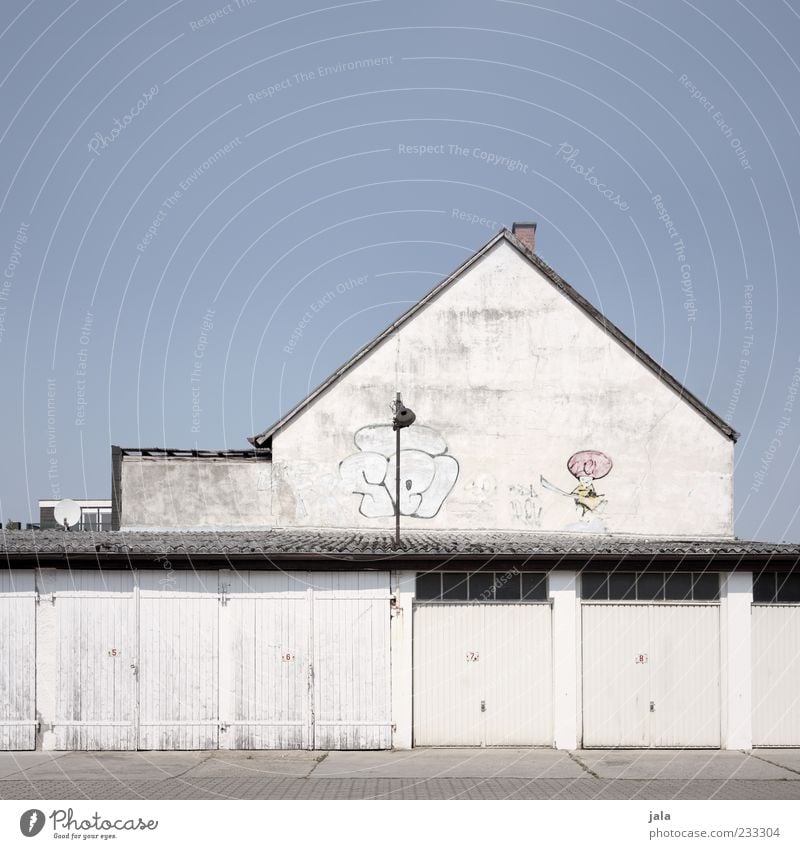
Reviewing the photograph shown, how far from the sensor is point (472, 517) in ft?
96.7

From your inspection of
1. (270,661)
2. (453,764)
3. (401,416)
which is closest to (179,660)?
(270,661)

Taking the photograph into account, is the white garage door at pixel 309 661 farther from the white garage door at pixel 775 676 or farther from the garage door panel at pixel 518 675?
the white garage door at pixel 775 676

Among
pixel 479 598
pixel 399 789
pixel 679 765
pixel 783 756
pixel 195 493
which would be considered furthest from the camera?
pixel 195 493

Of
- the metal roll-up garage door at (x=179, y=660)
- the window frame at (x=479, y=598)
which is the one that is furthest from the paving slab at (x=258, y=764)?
the window frame at (x=479, y=598)

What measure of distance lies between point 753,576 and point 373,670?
759 cm

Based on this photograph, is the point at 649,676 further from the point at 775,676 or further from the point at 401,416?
the point at 401,416

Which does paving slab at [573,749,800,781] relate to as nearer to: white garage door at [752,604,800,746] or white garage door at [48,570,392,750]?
white garage door at [752,604,800,746]

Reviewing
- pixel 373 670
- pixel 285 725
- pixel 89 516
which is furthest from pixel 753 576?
pixel 89 516

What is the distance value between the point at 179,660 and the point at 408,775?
5.23 meters

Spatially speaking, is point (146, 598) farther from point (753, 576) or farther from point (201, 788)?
point (753, 576)

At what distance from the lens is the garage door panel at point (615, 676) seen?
21.3 metres

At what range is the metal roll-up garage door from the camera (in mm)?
20938

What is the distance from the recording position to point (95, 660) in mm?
21109

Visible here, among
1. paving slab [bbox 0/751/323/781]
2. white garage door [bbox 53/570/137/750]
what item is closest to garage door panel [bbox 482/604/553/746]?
paving slab [bbox 0/751/323/781]
